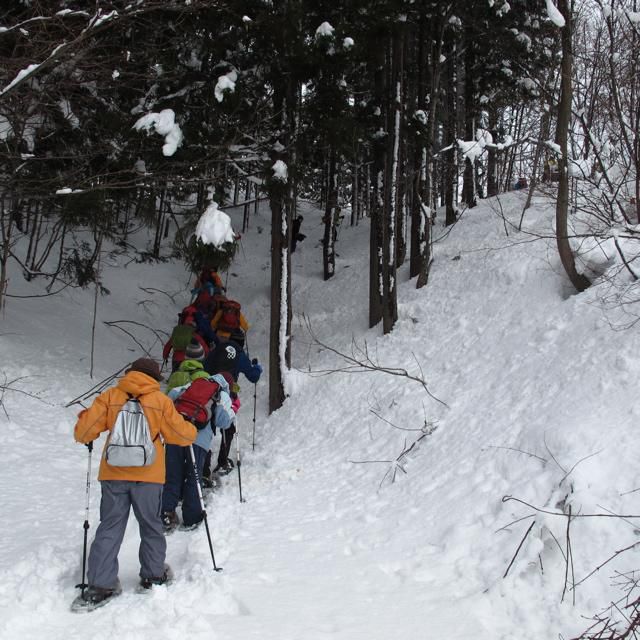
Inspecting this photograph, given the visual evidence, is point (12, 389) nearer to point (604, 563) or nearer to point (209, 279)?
point (209, 279)

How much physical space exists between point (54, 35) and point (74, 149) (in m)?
2.70

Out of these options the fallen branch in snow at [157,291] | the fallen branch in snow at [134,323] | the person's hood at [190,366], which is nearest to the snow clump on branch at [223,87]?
the person's hood at [190,366]

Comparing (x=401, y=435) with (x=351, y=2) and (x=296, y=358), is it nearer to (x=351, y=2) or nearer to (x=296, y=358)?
(x=296, y=358)

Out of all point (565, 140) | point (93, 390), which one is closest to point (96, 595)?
point (93, 390)

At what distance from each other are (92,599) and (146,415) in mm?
1289

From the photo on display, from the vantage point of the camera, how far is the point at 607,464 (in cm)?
507

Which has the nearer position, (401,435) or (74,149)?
(401,435)

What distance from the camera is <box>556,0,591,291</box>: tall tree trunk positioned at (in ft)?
25.9

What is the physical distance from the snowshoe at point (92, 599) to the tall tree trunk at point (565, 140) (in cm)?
721

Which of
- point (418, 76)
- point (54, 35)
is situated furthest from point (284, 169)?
point (418, 76)

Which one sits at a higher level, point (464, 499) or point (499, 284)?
point (499, 284)

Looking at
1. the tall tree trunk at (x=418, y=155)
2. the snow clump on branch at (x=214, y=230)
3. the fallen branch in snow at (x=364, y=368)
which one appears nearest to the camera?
the fallen branch in snow at (x=364, y=368)

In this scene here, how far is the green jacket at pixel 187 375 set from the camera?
6203mm

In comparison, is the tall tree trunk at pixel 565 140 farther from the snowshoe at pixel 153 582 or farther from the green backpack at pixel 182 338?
the snowshoe at pixel 153 582
